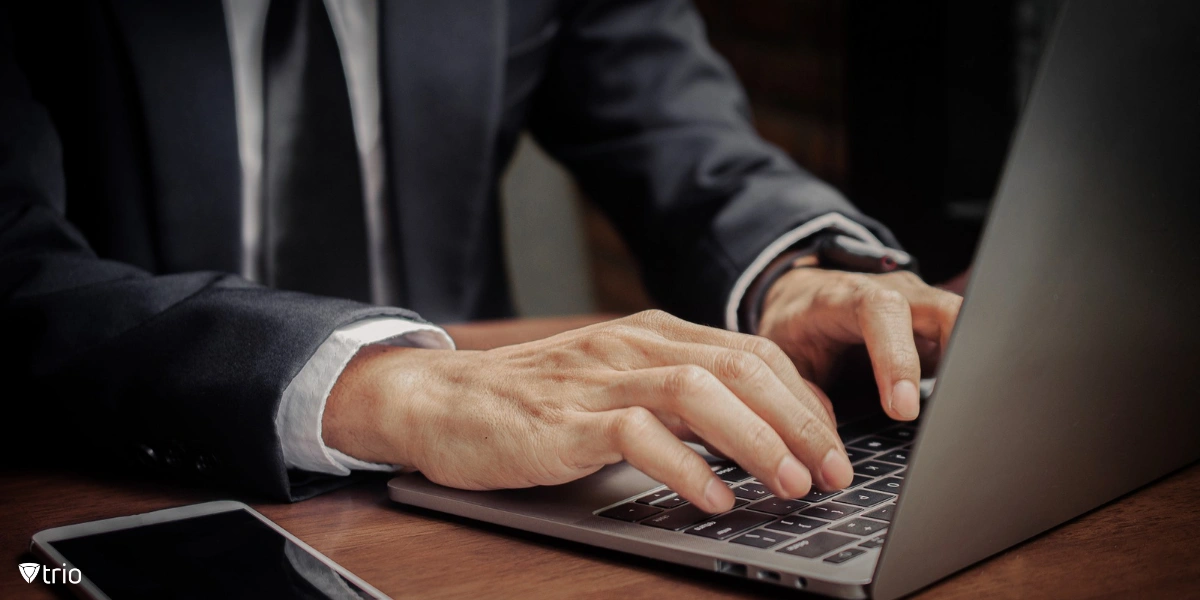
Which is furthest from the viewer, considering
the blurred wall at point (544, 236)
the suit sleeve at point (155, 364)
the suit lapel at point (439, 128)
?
the blurred wall at point (544, 236)

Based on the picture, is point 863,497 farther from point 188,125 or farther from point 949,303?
point 188,125

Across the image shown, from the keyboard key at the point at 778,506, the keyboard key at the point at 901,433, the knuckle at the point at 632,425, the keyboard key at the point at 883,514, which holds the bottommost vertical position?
the keyboard key at the point at 901,433

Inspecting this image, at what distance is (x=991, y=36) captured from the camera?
1.74 m

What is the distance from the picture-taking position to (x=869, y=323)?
57 centimetres

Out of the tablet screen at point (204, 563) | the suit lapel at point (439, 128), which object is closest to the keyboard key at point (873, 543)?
the tablet screen at point (204, 563)

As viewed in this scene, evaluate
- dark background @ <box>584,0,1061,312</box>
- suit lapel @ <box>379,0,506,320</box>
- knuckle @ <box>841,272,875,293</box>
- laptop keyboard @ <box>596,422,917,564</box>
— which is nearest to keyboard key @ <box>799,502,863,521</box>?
laptop keyboard @ <box>596,422,917,564</box>

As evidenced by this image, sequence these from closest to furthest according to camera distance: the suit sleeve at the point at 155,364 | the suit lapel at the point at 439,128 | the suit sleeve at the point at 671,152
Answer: the suit sleeve at the point at 155,364
the suit sleeve at the point at 671,152
the suit lapel at the point at 439,128

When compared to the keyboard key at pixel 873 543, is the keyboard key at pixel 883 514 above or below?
below

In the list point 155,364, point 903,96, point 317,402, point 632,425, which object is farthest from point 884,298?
point 903,96

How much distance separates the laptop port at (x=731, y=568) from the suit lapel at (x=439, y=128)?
74cm

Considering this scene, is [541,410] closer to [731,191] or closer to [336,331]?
[336,331]

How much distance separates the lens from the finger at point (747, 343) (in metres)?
0.48

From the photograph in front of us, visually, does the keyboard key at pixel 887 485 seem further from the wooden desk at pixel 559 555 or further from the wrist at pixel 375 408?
the wrist at pixel 375 408

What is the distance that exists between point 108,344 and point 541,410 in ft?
0.99
